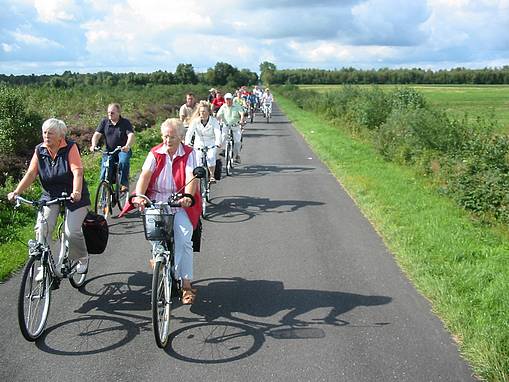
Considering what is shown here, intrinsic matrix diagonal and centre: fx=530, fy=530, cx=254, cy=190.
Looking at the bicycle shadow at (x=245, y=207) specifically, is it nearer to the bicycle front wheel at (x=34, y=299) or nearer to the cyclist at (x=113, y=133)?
the cyclist at (x=113, y=133)

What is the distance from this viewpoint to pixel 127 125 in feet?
30.2

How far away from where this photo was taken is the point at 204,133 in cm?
1043

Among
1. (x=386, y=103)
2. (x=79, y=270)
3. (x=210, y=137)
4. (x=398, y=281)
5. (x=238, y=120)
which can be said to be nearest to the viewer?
(x=79, y=270)

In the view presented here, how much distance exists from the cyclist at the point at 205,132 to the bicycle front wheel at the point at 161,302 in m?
5.47

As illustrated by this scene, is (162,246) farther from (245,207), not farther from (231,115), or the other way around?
(231,115)

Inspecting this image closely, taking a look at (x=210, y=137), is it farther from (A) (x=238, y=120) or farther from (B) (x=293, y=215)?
(A) (x=238, y=120)

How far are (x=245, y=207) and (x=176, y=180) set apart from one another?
16.1ft

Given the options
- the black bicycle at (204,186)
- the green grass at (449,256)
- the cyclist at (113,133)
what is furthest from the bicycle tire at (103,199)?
the green grass at (449,256)

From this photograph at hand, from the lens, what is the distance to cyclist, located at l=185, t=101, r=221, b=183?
10.3m

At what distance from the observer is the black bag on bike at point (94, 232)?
5757 mm

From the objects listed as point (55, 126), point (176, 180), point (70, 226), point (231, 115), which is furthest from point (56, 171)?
point (231, 115)

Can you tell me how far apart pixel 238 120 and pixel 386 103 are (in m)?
12.0

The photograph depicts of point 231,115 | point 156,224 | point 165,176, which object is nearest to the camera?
point 156,224

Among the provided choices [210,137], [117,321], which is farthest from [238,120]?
[117,321]
